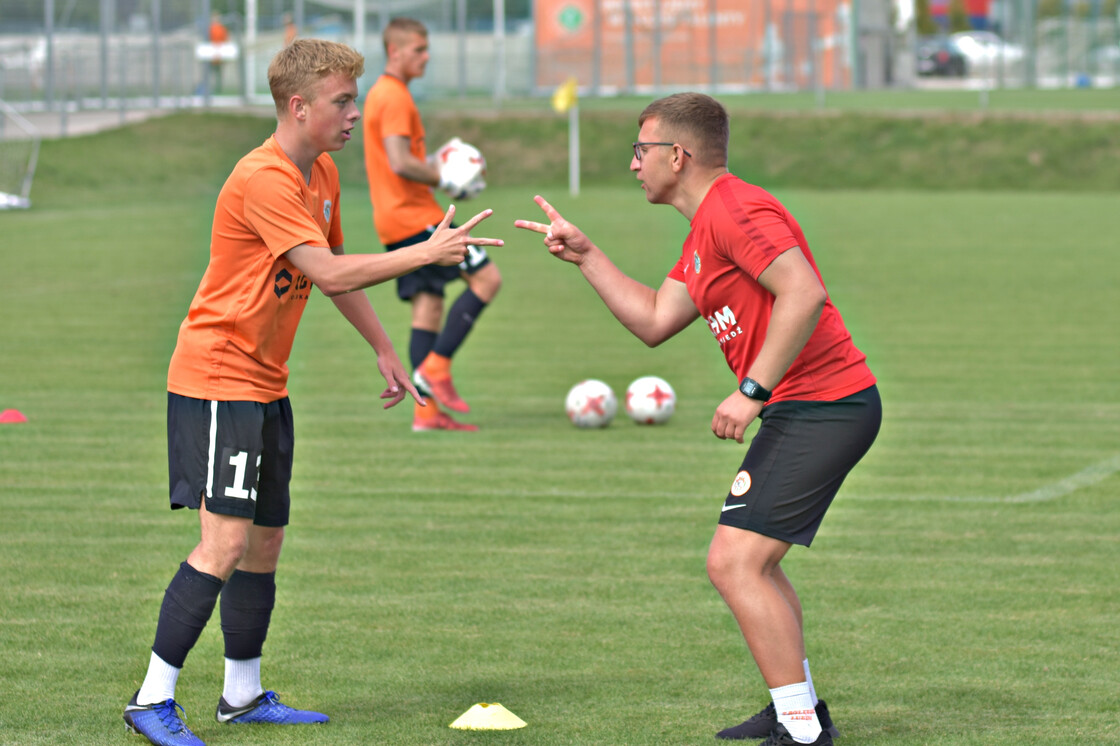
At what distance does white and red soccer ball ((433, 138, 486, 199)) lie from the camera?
33.1ft

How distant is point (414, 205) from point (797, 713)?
20.2 feet

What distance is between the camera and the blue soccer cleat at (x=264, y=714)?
4.69 m

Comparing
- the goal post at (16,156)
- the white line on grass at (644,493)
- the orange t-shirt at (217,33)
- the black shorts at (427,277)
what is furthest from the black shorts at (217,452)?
the orange t-shirt at (217,33)

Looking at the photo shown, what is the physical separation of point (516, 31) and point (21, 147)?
24.9 m

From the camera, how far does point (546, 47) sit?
168ft

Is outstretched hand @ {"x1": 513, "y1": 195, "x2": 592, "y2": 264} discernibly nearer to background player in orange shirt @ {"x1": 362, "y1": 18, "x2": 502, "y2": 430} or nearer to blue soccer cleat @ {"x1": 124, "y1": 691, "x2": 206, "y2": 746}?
blue soccer cleat @ {"x1": 124, "y1": 691, "x2": 206, "y2": 746}

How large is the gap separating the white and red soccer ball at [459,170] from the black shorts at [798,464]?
5.87m

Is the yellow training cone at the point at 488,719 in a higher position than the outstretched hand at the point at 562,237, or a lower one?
lower

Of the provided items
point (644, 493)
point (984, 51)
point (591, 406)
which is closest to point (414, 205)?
point (591, 406)

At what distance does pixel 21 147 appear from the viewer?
95.1ft

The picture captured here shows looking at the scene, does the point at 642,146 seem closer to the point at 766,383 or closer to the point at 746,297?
the point at 746,297

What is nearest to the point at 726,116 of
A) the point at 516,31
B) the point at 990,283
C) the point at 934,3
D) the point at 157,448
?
the point at 157,448

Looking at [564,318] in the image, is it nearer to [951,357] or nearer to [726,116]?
[951,357]

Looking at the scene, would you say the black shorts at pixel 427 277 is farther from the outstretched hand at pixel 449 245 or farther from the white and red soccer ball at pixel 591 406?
the outstretched hand at pixel 449 245
